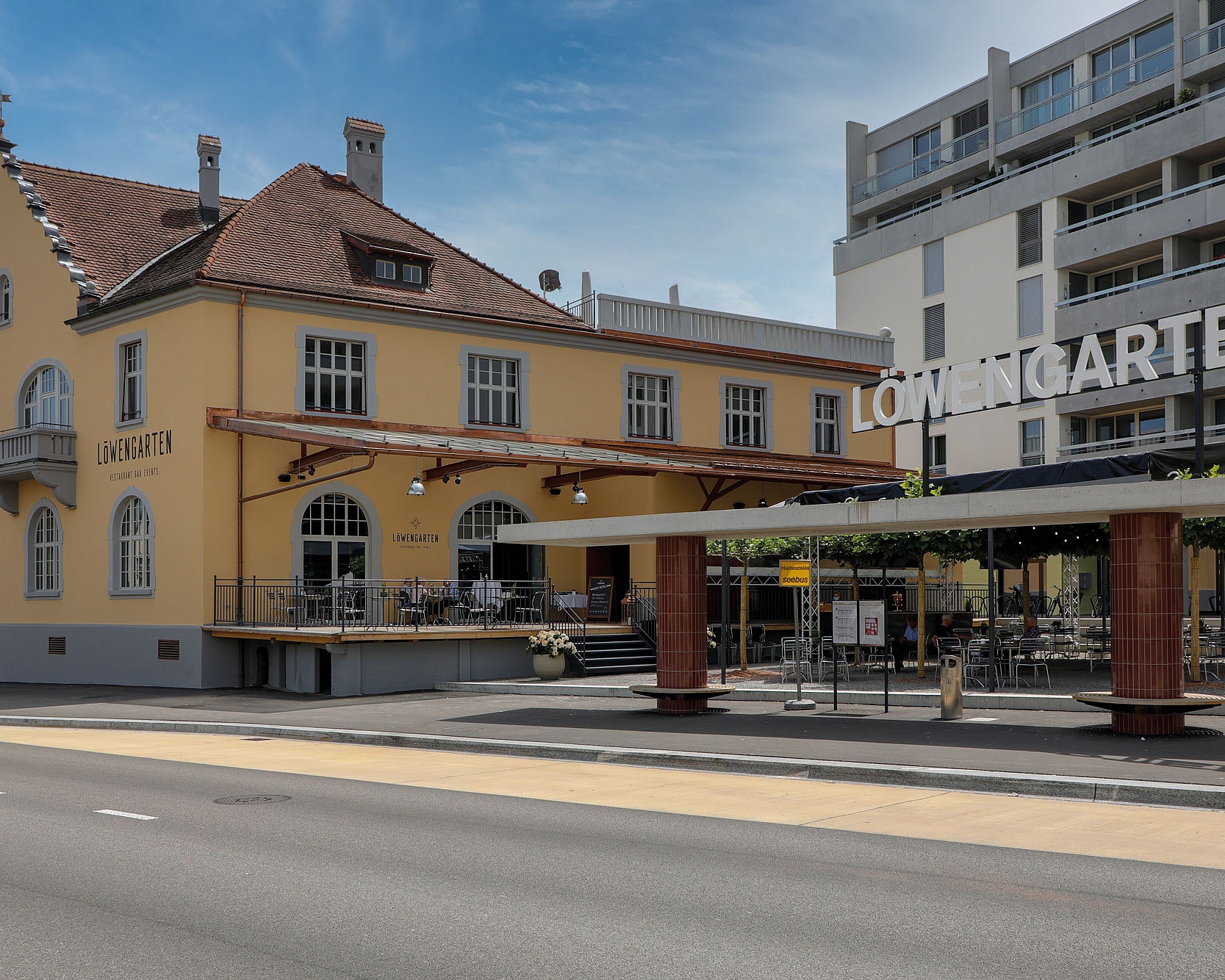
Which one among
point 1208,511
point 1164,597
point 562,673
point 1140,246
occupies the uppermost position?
point 1140,246

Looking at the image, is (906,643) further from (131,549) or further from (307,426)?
(131,549)

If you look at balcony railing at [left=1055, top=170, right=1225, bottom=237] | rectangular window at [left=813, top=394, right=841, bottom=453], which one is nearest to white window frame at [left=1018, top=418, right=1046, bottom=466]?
balcony railing at [left=1055, top=170, right=1225, bottom=237]

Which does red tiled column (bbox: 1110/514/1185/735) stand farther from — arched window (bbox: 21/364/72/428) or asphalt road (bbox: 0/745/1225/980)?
arched window (bbox: 21/364/72/428)

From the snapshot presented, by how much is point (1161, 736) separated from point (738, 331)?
2195 centimetres

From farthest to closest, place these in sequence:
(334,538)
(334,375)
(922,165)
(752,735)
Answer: (922,165) < (334,375) < (334,538) < (752,735)

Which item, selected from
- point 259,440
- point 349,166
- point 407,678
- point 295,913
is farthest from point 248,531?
point 295,913

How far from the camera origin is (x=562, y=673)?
26328mm

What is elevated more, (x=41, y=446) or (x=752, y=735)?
(x=41, y=446)

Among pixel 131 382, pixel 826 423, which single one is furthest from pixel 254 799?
pixel 826 423

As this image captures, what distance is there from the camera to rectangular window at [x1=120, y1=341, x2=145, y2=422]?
28422 millimetres

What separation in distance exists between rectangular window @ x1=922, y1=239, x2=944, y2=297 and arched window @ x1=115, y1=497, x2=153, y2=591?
36156 millimetres

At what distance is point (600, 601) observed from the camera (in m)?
29.1

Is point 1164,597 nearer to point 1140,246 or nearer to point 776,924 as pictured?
point 776,924

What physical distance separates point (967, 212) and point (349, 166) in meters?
27.3
